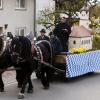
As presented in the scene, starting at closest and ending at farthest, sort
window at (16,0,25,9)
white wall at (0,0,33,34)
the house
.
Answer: the house, white wall at (0,0,33,34), window at (16,0,25,9)

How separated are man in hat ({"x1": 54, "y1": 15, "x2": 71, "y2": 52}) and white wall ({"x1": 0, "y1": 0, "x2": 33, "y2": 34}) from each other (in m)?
5.98

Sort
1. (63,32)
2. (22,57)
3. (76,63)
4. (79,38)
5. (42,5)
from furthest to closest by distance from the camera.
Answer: (42,5) → (79,38) → (63,32) → (76,63) → (22,57)

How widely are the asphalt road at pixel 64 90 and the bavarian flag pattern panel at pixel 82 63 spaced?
1.07 feet

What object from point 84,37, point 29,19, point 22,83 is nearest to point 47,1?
point 29,19

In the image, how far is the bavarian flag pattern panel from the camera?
11922 mm

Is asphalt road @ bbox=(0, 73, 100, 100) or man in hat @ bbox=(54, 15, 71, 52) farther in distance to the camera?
man in hat @ bbox=(54, 15, 71, 52)

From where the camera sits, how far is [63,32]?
515 inches

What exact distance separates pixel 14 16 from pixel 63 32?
7.25 metres

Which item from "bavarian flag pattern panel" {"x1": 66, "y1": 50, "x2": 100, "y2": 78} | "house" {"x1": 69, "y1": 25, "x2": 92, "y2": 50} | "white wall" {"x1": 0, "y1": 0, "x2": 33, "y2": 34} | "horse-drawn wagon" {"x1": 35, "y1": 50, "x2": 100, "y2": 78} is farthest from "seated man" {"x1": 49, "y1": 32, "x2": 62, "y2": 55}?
"white wall" {"x1": 0, "y1": 0, "x2": 33, "y2": 34}

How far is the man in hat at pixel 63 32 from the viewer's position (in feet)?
42.6

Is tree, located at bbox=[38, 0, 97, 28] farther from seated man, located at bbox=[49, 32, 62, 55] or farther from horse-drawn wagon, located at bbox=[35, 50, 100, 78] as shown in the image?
seated man, located at bbox=[49, 32, 62, 55]

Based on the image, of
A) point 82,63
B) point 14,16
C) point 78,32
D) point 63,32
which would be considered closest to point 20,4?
point 14,16

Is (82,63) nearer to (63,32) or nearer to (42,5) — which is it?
(63,32)

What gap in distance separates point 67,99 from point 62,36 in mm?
3669
